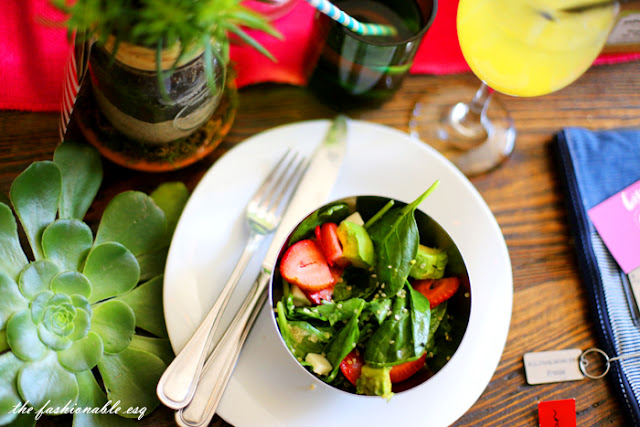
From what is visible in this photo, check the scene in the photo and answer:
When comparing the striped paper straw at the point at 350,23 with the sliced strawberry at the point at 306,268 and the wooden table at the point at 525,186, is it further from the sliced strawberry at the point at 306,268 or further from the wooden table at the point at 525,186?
the sliced strawberry at the point at 306,268

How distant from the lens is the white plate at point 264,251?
31.5 inches

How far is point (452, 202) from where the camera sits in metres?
0.92

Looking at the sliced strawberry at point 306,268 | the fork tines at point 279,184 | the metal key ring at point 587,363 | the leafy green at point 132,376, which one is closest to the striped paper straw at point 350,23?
the fork tines at point 279,184

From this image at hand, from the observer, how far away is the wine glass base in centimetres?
105

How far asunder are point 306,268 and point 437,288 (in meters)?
0.20

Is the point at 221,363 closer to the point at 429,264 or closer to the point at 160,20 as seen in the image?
the point at 429,264

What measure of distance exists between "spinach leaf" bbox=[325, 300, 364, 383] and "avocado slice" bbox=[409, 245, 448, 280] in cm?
11

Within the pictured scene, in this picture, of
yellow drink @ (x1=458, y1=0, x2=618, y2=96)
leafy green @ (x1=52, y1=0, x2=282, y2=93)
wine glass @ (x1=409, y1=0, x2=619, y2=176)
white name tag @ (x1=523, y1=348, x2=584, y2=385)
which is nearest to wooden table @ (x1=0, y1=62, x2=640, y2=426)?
white name tag @ (x1=523, y1=348, x2=584, y2=385)

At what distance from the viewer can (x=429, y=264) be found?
0.80 metres

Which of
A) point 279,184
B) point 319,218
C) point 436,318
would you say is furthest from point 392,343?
point 279,184

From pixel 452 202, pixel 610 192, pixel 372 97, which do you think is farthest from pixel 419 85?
pixel 610 192

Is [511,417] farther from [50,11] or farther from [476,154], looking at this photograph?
[50,11]

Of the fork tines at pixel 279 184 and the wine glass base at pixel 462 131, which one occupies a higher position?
the wine glass base at pixel 462 131

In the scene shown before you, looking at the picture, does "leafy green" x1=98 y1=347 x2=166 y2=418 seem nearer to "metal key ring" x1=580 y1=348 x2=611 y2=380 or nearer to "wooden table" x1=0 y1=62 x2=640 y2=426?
"wooden table" x1=0 y1=62 x2=640 y2=426
